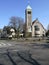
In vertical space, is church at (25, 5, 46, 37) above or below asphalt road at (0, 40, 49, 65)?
above

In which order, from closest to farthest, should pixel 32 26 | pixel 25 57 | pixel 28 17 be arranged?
pixel 25 57 → pixel 28 17 → pixel 32 26

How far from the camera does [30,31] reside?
3989 inches

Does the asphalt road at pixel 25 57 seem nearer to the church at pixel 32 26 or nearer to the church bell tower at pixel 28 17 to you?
the church at pixel 32 26

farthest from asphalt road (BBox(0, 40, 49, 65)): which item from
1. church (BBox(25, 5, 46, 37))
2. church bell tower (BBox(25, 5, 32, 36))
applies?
church bell tower (BBox(25, 5, 32, 36))

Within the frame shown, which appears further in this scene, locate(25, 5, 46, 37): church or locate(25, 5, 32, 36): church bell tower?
locate(25, 5, 32, 36): church bell tower

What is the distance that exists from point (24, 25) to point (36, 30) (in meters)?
7.20

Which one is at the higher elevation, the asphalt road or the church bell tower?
the church bell tower

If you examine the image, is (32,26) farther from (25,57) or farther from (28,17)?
(25,57)

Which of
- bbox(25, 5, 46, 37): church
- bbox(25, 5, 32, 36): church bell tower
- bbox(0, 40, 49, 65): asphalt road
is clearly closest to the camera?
bbox(0, 40, 49, 65): asphalt road

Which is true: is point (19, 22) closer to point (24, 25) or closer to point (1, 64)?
point (24, 25)

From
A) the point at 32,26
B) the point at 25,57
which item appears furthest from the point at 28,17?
the point at 25,57

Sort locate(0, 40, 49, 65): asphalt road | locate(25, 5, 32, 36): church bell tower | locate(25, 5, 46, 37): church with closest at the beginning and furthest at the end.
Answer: locate(0, 40, 49, 65): asphalt road → locate(25, 5, 46, 37): church → locate(25, 5, 32, 36): church bell tower

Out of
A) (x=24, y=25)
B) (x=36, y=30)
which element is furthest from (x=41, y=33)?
(x=24, y=25)

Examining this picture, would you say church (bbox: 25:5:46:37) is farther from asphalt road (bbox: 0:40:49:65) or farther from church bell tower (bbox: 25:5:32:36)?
asphalt road (bbox: 0:40:49:65)
